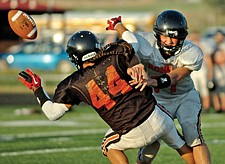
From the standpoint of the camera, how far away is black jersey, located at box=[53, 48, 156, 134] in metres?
6.36

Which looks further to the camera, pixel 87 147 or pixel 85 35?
pixel 87 147

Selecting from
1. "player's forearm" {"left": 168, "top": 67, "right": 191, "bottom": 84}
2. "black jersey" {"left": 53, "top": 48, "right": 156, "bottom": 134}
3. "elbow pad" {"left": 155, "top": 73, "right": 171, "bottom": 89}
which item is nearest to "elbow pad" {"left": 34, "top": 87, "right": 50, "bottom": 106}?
"black jersey" {"left": 53, "top": 48, "right": 156, "bottom": 134}

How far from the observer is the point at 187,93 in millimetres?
7488

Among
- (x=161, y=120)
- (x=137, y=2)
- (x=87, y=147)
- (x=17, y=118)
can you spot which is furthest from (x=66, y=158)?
(x=137, y=2)

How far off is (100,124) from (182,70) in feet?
22.3

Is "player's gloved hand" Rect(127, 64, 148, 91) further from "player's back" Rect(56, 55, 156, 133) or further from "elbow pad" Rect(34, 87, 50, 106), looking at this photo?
"elbow pad" Rect(34, 87, 50, 106)

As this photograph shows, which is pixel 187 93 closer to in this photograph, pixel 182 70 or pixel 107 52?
pixel 182 70

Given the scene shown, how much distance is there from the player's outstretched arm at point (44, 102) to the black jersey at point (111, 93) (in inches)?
2.5

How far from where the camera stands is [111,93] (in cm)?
635

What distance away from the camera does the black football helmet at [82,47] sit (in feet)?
21.2

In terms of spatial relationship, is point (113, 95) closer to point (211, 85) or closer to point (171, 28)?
point (171, 28)

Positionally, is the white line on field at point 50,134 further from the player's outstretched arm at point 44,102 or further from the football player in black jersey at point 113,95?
the football player in black jersey at point 113,95

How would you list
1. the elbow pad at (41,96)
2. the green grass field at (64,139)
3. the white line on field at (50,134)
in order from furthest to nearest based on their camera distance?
the white line on field at (50,134) < the green grass field at (64,139) < the elbow pad at (41,96)

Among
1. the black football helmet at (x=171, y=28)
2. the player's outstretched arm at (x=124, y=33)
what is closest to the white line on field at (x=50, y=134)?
the player's outstretched arm at (x=124, y=33)
